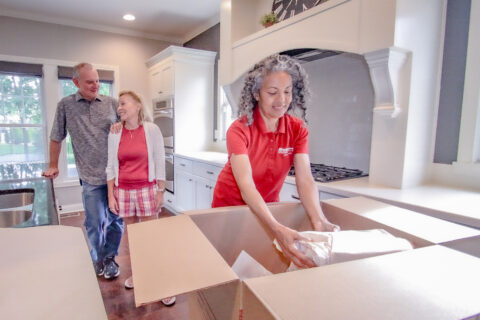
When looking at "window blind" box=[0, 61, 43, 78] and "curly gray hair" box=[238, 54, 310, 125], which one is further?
"window blind" box=[0, 61, 43, 78]

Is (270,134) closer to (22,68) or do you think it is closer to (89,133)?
(89,133)

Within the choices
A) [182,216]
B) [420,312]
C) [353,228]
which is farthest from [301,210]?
[420,312]

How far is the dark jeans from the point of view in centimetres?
215

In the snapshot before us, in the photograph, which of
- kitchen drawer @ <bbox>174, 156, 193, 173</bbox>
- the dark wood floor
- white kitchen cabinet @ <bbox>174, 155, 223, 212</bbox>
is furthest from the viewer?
kitchen drawer @ <bbox>174, 156, 193, 173</bbox>

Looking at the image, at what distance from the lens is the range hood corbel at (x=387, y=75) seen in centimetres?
164

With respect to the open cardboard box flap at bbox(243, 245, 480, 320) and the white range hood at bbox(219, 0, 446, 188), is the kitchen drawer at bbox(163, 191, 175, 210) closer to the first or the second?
the white range hood at bbox(219, 0, 446, 188)

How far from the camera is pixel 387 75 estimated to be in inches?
66.0

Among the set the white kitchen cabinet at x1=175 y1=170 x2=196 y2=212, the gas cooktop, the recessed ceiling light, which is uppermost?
the recessed ceiling light

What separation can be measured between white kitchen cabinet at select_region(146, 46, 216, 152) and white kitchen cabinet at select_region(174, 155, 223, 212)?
39cm

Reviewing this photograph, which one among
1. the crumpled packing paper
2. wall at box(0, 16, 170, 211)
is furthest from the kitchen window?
the crumpled packing paper

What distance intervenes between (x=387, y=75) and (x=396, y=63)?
8cm

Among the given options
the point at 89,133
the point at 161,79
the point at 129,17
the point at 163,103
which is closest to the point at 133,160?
the point at 89,133

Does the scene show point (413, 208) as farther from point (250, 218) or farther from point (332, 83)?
point (332, 83)

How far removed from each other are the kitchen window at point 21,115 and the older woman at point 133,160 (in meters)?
2.76
